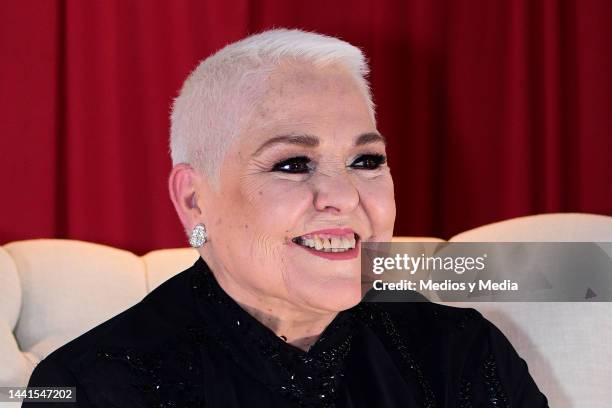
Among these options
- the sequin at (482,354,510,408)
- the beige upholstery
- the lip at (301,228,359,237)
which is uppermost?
the lip at (301,228,359,237)

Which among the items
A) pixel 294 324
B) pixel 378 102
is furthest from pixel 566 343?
pixel 378 102

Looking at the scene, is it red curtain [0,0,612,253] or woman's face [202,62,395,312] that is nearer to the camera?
woman's face [202,62,395,312]

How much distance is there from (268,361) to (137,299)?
80 centimetres

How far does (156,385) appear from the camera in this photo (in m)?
1.16

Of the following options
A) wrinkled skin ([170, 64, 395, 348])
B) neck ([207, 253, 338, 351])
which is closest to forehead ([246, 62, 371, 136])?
wrinkled skin ([170, 64, 395, 348])

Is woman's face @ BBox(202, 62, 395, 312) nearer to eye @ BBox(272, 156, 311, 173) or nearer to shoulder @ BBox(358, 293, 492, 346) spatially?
eye @ BBox(272, 156, 311, 173)

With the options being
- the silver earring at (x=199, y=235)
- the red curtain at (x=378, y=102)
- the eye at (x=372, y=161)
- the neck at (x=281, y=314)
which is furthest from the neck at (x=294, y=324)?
the red curtain at (x=378, y=102)

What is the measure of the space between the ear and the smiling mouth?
18cm

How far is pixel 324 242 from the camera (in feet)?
3.79

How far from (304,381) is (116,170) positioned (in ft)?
3.76

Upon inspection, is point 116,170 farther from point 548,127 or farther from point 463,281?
point 548,127

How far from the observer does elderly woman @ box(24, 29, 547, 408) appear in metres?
1.15

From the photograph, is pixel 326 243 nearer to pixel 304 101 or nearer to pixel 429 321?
pixel 304 101

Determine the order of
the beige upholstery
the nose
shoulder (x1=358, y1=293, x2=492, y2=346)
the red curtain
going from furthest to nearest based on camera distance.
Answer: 1. the red curtain
2. the beige upholstery
3. shoulder (x1=358, y1=293, x2=492, y2=346)
4. the nose
